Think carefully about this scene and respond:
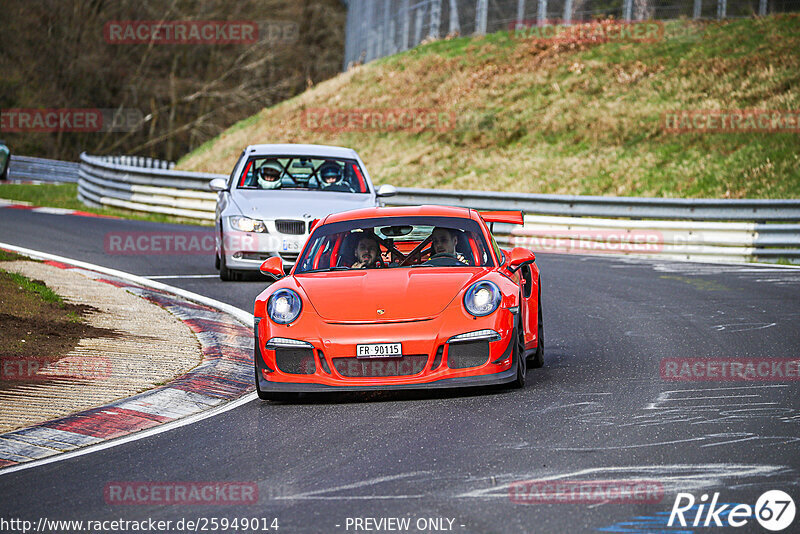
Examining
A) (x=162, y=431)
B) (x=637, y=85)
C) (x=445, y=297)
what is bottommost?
(x=162, y=431)

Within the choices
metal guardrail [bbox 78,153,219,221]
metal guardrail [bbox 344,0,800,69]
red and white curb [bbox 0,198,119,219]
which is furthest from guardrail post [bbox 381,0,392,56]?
red and white curb [bbox 0,198,119,219]

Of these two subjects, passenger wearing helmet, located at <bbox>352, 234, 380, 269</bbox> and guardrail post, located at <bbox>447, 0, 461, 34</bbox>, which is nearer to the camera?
passenger wearing helmet, located at <bbox>352, 234, 380, 269</bbox>

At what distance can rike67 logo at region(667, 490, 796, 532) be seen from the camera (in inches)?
197

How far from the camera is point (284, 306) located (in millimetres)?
7984

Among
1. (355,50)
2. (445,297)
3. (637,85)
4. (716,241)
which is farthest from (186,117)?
(445,297)

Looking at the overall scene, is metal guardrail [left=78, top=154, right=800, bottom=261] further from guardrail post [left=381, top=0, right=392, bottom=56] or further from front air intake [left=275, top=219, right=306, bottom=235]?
guardrail post [left=381, top=0, right=392, bottom=56]

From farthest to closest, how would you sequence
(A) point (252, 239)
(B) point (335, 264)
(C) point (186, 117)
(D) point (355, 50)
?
1. (C) point (186, 117)
2. (D) point (355, 50)
3. (A) point (252, 239)
4. (B) point (335, 264)

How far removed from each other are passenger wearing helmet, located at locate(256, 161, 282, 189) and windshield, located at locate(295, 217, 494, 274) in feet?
19.8

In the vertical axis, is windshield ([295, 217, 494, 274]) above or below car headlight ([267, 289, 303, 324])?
above

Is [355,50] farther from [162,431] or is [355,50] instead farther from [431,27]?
[162,431]

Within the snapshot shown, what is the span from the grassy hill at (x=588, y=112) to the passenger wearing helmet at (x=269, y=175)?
12438 mm

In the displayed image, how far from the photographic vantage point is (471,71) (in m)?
37.6

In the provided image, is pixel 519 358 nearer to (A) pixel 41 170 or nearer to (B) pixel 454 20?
(B) pixel 454 20

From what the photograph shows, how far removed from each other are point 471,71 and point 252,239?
24.5 metres
